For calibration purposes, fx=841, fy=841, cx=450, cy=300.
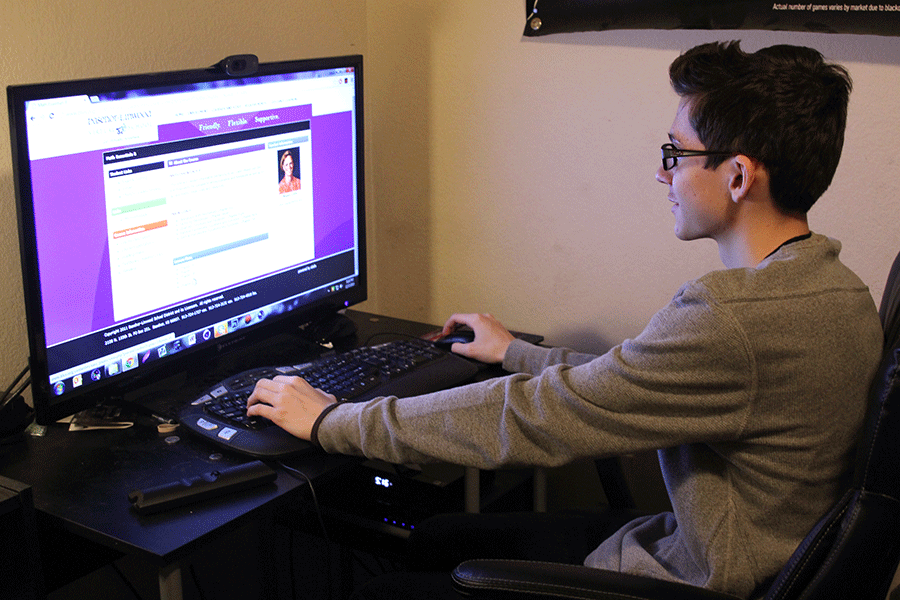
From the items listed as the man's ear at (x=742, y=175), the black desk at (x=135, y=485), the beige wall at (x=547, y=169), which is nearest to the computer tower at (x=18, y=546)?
the black desk at (x=135, y=485)

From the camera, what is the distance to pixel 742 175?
3.51ft

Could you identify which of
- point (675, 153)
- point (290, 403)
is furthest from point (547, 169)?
point (290, 403)

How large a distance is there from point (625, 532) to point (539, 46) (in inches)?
42.4

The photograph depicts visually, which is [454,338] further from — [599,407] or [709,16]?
[709,16]

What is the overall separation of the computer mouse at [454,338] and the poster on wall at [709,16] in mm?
666

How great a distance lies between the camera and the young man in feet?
3.21

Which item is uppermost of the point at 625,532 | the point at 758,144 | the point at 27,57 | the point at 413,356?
the point at 27,57

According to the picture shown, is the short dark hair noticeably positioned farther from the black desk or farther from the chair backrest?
the black desk

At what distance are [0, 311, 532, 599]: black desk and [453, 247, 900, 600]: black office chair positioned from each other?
327 mm

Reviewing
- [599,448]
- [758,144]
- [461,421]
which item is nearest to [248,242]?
[461,421]

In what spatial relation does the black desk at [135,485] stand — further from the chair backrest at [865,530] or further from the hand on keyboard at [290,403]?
the chair backrest at [865,530]

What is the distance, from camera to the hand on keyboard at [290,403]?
1.21 m

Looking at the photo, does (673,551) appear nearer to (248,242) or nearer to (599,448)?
(599,448)

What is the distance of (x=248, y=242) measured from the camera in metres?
1.46
